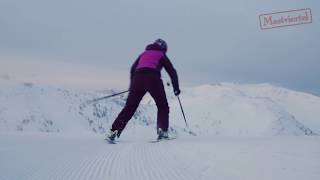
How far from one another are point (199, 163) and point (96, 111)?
20.0 metres

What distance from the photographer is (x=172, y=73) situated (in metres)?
8.34

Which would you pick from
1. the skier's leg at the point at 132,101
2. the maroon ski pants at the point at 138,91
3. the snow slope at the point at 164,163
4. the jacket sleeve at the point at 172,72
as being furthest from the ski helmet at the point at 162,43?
the snow slope at the point at 164,163

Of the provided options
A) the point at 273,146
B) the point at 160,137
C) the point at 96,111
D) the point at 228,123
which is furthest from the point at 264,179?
the point at 228,123

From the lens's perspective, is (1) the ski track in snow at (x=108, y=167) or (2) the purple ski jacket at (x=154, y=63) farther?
(2) the purple ski jacket at (x=154, y=63)

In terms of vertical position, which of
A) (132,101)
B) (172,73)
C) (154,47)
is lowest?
(132,101)

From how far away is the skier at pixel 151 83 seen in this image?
7988 millimetres

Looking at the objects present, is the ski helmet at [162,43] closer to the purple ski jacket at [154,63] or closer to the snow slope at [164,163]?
the purple ski jacket at [154,63]

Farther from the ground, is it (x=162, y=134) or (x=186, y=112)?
(x=162, y=134)

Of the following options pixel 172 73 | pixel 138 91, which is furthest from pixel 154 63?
pixel 138 91

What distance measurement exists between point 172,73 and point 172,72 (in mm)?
18

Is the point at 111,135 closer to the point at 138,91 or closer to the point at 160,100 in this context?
the point at 138,91

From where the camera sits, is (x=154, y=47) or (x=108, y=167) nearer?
(x=108, y=167)

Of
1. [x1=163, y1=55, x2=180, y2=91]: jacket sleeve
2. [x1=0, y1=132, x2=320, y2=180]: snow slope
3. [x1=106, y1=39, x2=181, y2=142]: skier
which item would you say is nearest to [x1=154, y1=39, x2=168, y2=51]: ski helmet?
[x1=106, y1=39, x2=181, y2=142]: skier

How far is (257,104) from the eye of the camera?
86.1m
